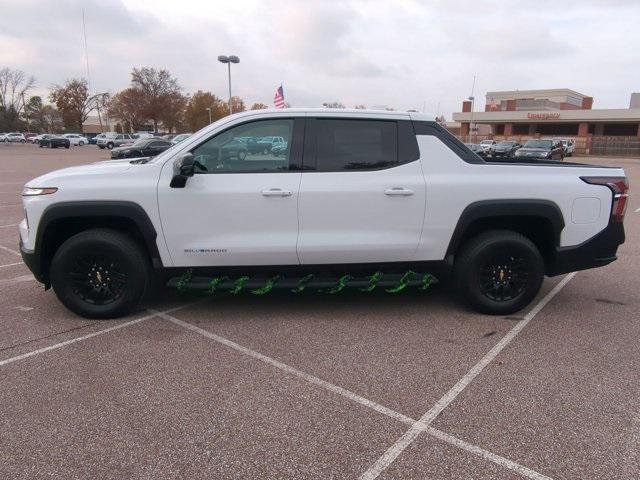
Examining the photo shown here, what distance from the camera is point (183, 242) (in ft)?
14.5

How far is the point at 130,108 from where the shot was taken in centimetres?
7456

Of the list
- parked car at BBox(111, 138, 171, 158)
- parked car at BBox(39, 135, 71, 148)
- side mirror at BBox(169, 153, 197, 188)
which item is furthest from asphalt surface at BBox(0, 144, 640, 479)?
parked car at BBox(39, 135, 71, 148)

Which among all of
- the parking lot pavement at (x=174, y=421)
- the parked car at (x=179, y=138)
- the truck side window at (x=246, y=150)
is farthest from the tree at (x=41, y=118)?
the parking lot pavement at (x=174, y=421)

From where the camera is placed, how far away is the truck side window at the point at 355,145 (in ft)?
14.8

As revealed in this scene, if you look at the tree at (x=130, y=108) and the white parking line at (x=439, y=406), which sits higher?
the tree at (x=130, y=108)

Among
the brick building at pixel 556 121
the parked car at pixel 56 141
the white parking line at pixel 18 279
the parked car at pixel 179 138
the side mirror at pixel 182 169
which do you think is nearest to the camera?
the side mirror at pixel 182 169

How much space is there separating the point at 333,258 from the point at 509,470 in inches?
91.6

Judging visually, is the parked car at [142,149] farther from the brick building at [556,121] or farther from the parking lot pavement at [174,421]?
the brick building at [556,121]

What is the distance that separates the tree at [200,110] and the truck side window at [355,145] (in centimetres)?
8048

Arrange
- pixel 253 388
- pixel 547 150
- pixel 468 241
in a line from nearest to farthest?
pixel 253 388
pixel 468 241
pixel 547 150

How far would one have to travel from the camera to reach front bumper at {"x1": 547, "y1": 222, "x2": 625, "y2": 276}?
4.73m

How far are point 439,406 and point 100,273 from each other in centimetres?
316

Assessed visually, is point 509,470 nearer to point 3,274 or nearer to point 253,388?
point 253,388

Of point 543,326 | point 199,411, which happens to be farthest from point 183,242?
→ point 543,326
